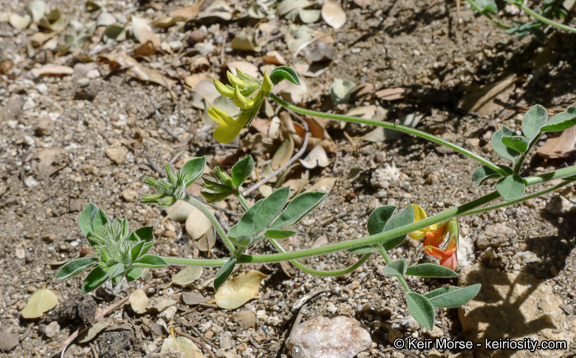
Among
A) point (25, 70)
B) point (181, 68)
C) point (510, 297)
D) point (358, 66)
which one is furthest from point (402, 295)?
point (25, 70)

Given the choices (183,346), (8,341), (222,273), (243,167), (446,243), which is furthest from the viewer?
(8,341)

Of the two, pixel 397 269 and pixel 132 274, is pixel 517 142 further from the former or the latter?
pixel 132 274

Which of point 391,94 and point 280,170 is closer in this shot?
point 280,170

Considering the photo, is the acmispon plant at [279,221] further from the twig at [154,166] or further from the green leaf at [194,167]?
the twig at [154,166]

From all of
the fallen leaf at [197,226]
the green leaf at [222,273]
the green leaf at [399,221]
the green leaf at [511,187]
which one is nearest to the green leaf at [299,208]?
the green leaf at [222,273]

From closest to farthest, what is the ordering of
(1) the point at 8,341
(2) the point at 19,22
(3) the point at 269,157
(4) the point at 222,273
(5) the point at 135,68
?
1. (4) the point at 222,273
2. (1) the point at 8,341
3. (3) the point at 269,157
4. (5) the point at 135,68
5. (2) the point at 19,22

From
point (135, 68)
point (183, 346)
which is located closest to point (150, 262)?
point (183, 346)

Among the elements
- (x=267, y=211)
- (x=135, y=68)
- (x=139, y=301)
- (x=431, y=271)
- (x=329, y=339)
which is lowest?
(x=139, y=301)
